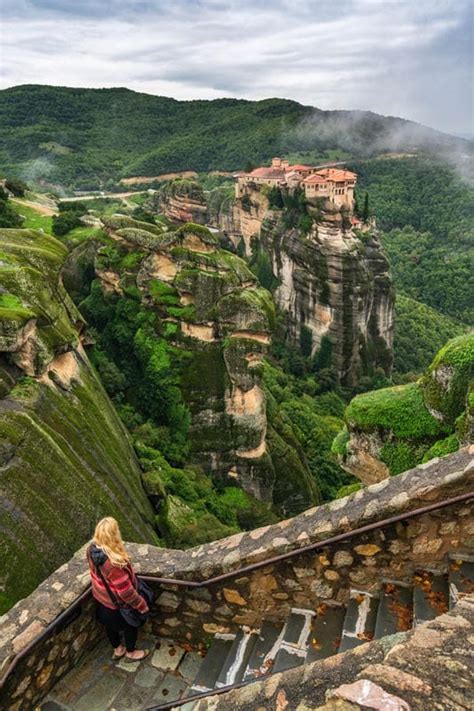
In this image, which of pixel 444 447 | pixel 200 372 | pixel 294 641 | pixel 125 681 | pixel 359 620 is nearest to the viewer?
pixel 359 620

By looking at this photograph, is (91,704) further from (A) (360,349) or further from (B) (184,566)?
(A) (360,349)

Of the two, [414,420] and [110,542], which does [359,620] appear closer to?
[110,542]

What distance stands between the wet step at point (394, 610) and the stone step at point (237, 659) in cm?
125

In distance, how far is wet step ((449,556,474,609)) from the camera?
4.20 meters

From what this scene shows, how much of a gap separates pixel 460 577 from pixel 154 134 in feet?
417

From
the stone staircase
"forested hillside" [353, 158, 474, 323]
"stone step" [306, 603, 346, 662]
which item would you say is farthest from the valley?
"forested hillside" [353, 158, 474, 323]

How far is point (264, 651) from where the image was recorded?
4.76m

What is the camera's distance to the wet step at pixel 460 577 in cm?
420

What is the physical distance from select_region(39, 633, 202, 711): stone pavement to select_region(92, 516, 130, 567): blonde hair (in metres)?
1.20

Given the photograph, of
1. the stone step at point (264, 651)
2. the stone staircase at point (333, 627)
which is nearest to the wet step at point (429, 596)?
the stone staircase at point (333, 627)

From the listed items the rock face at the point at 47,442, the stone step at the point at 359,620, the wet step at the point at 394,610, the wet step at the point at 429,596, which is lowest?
the rock face at the point at 47,442

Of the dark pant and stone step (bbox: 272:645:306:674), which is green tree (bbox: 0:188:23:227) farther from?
stone step (bbox: 272:645:306:674)

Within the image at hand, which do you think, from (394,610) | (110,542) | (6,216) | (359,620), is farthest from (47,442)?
(6,216)

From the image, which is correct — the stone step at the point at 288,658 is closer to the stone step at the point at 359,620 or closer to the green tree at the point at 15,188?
the stone step at the point at 359,620
